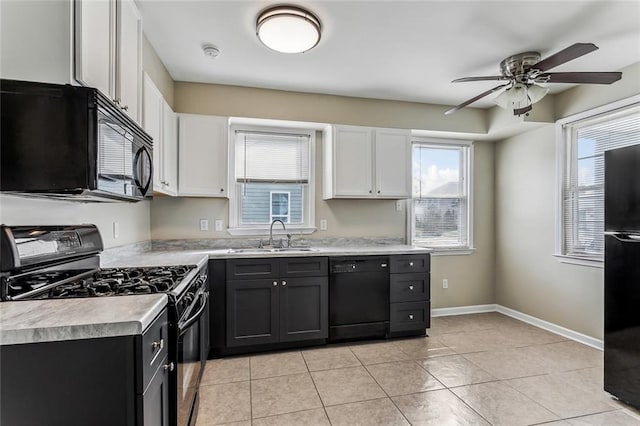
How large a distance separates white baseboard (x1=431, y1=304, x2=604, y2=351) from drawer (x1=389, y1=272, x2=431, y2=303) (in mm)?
928

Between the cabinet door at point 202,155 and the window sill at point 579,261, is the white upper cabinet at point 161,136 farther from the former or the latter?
the window sill at point 579,261

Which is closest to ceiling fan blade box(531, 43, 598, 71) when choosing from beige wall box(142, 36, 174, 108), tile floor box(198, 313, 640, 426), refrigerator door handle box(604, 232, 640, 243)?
refrigerator door handle box(604, 232, 640, 243)

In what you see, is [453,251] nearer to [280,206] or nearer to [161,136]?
[280,206]

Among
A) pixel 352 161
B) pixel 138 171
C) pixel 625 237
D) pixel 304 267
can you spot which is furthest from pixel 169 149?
pixel 625 237

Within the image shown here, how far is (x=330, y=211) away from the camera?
383 centimetres

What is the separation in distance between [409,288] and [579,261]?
1753 mm

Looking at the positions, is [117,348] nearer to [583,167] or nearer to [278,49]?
[278,49]

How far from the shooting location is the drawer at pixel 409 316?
3.30 metres

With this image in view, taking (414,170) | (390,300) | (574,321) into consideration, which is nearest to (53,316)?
(390,300)

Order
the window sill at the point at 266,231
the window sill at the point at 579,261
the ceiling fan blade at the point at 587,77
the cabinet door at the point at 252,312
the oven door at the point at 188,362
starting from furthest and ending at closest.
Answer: the window sill at the point at 266,231 → the window sill at the point at 579,261 → the cabinet door at the point at 252,312 → the ceiling fan blade at the point at 587,77 → the oven door at the point at 188,362

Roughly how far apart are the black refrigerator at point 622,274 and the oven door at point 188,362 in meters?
2.71

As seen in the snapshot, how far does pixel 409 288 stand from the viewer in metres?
3.37

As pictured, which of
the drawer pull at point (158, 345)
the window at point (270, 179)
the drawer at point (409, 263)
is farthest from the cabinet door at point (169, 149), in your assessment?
the drawer at point (409, 263)

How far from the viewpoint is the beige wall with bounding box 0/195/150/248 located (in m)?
1.37
